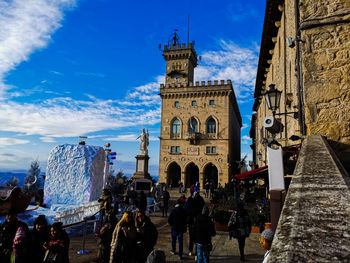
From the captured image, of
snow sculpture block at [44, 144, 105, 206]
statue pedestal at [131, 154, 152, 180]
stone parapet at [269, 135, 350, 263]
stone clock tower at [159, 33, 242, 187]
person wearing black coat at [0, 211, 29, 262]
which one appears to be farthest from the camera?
stone clock tower at [159, 33, 242, 187]

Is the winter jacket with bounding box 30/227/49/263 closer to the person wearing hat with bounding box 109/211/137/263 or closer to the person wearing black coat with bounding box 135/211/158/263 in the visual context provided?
the person wearing hat with bounding box 109/211/137/263

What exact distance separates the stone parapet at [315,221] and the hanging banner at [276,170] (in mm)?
2962

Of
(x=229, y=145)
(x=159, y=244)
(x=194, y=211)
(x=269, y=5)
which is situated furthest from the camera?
(x=229, y=145)

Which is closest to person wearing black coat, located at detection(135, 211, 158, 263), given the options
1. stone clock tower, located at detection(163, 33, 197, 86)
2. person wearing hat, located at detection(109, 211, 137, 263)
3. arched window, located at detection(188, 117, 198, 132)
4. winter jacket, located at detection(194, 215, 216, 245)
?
person wearing hat, located at detection(109, 211, 137, 263)

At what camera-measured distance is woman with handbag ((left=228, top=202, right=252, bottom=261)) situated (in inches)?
242

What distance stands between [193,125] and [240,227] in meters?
29.3

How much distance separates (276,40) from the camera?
1103cm

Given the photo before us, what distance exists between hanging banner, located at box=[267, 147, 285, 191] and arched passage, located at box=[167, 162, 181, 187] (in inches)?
1190

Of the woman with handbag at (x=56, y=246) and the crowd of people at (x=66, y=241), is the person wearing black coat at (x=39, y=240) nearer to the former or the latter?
the crowd of people at (x=66, y=241)

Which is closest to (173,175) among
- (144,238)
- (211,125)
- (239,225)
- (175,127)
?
(175,127)

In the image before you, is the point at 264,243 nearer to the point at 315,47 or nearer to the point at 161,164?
the point at 315,47

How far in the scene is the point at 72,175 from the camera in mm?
18562

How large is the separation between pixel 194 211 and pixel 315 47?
6020 mm

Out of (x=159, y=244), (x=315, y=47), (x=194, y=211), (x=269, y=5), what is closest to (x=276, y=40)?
(x=269, y=5)
